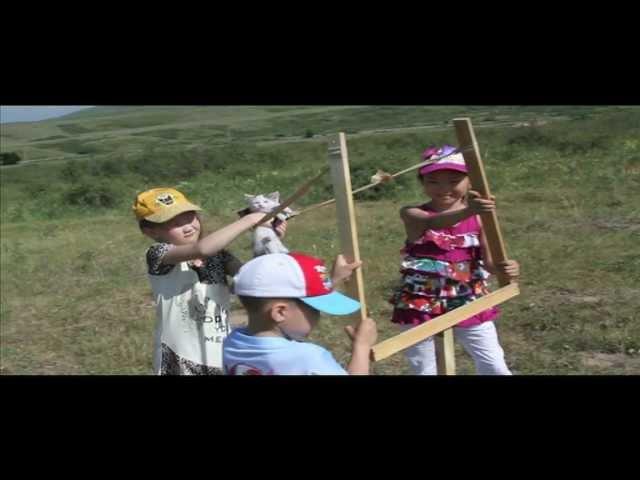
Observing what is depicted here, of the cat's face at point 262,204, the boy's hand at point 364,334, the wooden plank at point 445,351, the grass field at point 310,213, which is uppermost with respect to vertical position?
the grass field at point 310,213

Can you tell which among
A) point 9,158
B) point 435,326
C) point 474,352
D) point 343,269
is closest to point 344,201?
point 343,269

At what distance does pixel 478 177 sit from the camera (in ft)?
8.34

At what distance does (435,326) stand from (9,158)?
14963mm

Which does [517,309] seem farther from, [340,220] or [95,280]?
[95,280]

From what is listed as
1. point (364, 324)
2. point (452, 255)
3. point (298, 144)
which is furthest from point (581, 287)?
point (298, 144)

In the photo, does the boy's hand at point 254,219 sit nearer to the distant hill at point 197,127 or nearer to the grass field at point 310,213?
the grass field at point 310,213

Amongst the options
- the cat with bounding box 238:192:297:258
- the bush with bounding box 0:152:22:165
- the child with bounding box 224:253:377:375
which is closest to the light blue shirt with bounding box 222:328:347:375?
the child with bounding box 224:253:377:375

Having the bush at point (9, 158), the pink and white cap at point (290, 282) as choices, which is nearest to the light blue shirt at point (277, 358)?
the pink and white cap at point (290, 282)

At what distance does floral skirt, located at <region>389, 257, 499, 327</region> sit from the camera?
296 cm

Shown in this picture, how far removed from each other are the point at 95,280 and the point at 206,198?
5.41 metres

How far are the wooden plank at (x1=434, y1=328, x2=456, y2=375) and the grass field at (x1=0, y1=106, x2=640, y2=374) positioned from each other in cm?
171

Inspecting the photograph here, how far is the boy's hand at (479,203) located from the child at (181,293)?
0.77 m

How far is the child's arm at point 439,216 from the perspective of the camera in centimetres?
258

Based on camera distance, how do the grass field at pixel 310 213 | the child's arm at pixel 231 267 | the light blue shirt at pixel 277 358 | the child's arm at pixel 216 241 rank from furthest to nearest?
the grass field at pixel 310 213 → the child's arm at pixel 231 267 → the child's arm at pixel 216 241 → the light blue shirt at pixel 277 358
